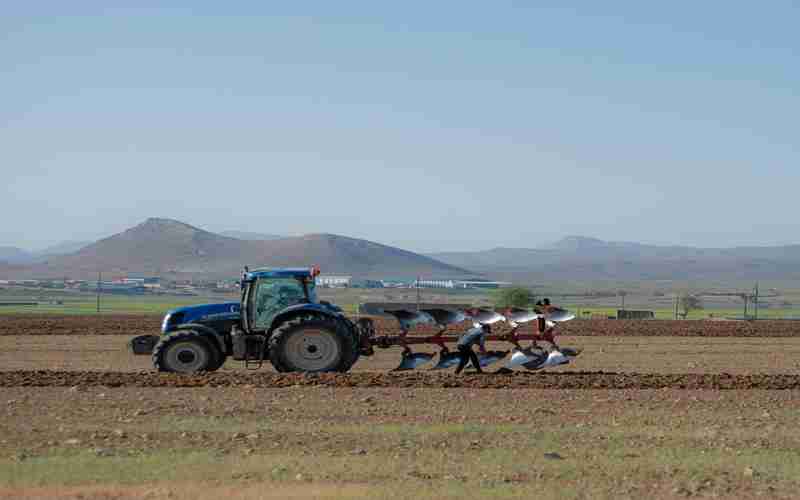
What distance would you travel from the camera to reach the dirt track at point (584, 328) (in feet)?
116

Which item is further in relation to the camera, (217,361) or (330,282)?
(330,282)

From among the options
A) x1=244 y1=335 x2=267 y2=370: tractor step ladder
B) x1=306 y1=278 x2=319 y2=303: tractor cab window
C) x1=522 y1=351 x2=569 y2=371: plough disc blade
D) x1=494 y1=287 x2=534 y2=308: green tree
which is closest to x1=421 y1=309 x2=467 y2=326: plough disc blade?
x1=522 y1=351 x2=569 y2=371: plough disc blade

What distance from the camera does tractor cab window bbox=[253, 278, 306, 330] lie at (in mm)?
18156

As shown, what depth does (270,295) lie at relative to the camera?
59.7 feet

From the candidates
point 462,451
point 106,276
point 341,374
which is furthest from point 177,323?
point 106,276

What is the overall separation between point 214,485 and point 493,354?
32.4ft

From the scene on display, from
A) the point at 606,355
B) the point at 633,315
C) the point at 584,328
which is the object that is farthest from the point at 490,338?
the point at 633,315

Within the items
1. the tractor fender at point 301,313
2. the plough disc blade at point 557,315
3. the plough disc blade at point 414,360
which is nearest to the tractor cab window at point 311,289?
the tractor fender at point 301,313

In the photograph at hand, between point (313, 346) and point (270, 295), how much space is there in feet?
3.42

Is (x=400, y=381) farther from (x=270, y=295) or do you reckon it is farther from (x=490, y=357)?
(x=270, y=295)

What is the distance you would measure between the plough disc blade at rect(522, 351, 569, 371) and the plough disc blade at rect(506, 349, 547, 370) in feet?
0.12

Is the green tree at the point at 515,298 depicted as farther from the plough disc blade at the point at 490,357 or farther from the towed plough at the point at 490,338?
the plough disc blade at the point at 490,357

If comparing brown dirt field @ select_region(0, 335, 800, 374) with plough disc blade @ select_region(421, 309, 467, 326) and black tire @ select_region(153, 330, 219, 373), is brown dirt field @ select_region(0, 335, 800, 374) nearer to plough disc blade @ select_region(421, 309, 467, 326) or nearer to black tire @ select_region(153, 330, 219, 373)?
plough disc blade @ select_region(421, 309, 467, 326)

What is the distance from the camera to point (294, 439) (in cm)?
1148
